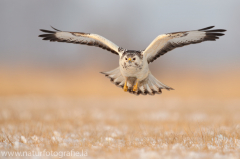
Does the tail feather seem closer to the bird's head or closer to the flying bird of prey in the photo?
the flying bird of prey

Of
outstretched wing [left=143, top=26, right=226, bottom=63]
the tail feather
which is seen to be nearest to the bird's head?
outstretched wing [left=143, top=26, right=226, bottom=63]

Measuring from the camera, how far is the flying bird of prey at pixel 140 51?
7.44 m

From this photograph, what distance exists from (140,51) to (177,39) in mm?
1044

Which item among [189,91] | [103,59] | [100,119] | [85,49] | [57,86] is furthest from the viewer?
[85,49]

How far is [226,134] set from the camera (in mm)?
6602

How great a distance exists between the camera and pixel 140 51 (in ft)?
26.1

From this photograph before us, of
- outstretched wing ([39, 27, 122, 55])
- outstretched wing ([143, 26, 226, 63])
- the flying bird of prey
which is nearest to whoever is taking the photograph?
outstretched wing ([143, 26, 226, 63])

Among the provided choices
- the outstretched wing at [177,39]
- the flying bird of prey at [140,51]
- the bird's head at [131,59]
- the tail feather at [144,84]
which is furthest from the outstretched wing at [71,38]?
the outstretched wing at [177,39]

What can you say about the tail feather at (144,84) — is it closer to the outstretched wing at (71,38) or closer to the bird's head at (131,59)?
the outstretched wing at (71,38)

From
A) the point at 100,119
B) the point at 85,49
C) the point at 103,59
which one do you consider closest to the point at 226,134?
the point at 100,119

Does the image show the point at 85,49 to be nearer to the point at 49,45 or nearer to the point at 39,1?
the point at 49,45

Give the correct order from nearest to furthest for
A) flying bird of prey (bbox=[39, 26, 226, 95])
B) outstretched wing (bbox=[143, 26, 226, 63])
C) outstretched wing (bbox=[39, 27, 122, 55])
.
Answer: outstretched wing (bbox=[143, 26, 226, 63])
flying bird of prey (bbox=[39, 26, 226, 95])
outstretched wing (bbox=[39, 27, 122, 55])

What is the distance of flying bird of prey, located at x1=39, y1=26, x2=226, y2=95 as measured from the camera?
7.44 metres

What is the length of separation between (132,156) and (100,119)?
6659mm
